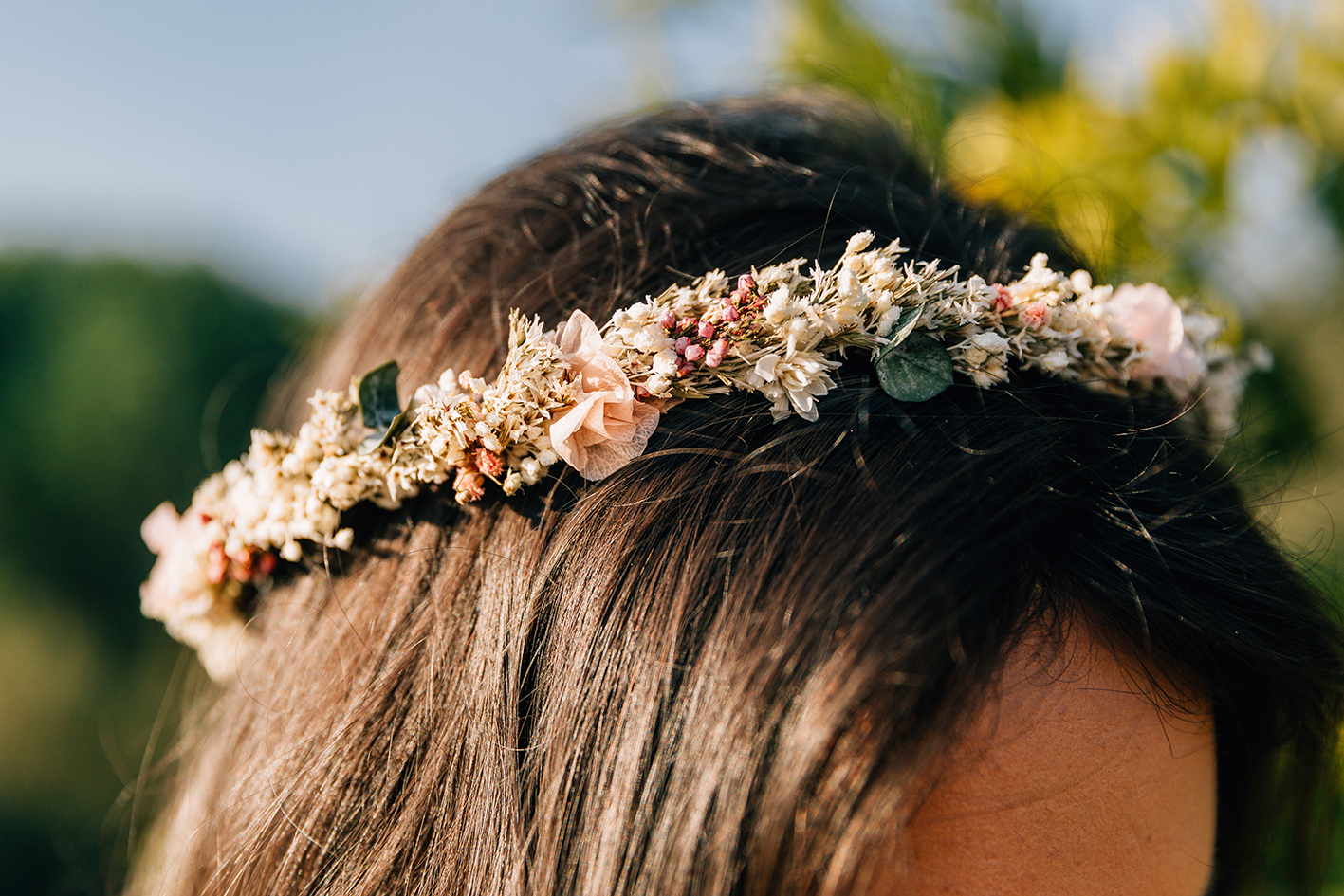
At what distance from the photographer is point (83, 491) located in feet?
21.8

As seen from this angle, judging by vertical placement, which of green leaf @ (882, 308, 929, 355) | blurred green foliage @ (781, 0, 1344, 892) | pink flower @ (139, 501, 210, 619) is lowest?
blurred green foliage @ (781, 0, 1344, 892)

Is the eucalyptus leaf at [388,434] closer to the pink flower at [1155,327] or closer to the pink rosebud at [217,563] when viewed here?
the pink rosebud at [217,563]

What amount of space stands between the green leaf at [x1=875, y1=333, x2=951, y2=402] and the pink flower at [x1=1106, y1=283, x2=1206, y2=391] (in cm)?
35

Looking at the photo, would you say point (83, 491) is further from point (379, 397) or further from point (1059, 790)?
point (1059, 790)

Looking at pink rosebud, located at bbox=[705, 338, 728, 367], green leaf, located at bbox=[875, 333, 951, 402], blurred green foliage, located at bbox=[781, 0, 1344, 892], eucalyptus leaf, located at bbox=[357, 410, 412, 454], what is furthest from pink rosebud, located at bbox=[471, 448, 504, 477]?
blurred green foliage, located at bbox=[781, 0, 1344, 892]

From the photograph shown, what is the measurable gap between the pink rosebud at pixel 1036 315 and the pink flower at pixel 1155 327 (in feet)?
0.62

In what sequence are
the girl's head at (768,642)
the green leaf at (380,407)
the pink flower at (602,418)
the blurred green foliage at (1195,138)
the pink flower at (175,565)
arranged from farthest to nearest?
1. the blurred green foliage at (1195,138)
2. the pink flower at (175,565)
3. the green leaf at (380,407)
4. the pink flower at (602,418)
5. the girl's head at (768,642)

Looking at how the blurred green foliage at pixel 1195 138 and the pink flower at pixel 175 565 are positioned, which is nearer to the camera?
the pink flower at pixel 175 565

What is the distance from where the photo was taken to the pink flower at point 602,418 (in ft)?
2.80

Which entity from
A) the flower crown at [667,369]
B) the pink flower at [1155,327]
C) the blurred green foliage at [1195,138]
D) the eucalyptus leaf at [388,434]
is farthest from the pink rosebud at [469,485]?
the blurred green foliage at [1195,138]

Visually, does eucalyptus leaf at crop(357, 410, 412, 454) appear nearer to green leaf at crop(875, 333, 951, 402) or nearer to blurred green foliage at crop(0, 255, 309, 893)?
green leaf at crop(875, 333, 951, 402)

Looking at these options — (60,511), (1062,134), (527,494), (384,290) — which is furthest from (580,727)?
(60,511)

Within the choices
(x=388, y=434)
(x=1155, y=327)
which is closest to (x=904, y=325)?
(x=1155, y=327)

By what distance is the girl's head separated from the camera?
74 centimetres
